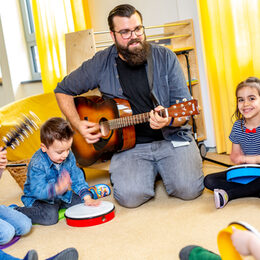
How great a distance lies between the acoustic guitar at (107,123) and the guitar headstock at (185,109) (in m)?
0.17

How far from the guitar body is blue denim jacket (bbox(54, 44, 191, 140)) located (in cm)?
7

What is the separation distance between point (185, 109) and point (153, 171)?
0.50 metres

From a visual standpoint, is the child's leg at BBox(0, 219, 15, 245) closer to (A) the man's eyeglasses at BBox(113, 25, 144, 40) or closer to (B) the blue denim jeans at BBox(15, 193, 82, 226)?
(B) the blue denim jeans at BBox(15, 193, 82, 226)

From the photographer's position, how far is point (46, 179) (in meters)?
1.91

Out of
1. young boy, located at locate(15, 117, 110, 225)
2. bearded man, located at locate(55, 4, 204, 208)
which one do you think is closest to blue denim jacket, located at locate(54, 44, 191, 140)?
bearded man, located at locate(55, 4, 204, 208)

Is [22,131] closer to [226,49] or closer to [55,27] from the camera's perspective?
[226,49]

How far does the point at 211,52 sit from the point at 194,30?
0.25m

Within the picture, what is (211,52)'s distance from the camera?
2645 mm

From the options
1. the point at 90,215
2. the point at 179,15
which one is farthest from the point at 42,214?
the point at 179,15

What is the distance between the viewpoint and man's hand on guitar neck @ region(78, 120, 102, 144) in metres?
2.10

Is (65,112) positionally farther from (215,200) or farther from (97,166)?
(215,200)

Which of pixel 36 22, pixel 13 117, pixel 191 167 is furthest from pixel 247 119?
pixel 36 22

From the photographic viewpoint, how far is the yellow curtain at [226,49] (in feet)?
7.63

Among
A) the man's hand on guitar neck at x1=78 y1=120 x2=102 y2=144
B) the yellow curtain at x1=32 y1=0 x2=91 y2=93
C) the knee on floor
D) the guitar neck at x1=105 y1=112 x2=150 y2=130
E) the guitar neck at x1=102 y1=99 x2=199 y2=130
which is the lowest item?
the knee on floor
